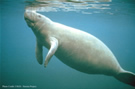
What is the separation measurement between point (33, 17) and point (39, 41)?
1.30 meters

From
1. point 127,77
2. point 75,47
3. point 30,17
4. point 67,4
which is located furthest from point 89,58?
point 67,4

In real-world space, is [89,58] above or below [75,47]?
below

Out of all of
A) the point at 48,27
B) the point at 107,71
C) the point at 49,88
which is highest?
the point at 48,27

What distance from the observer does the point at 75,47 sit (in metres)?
7.91

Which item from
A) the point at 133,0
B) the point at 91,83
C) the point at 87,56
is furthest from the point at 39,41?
the point at 91,83

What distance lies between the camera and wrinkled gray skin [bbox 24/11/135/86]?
774cm

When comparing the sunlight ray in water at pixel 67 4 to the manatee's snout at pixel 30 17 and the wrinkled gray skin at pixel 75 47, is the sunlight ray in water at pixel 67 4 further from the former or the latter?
the manatee's snout at pixel 30 17

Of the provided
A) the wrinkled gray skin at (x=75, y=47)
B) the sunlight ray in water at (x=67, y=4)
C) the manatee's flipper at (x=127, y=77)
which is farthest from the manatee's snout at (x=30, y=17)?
the sunlight ray in water at (x=67, y=4)

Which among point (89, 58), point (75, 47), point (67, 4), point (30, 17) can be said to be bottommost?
point (89, 58)

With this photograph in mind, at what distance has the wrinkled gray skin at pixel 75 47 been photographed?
774 cm

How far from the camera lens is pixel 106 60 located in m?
8.25

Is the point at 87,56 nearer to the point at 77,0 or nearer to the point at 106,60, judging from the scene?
the point at 106,60

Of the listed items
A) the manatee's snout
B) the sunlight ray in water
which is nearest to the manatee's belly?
the manatee's snout

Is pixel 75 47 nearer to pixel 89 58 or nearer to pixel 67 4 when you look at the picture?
pixel 89 58
